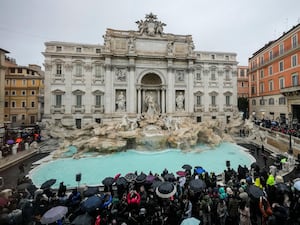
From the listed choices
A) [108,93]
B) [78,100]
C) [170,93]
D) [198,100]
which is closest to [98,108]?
[108,93]

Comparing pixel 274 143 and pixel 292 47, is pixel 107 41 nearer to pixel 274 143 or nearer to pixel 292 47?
pixel 274 143

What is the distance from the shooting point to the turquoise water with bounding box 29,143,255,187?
842 cm

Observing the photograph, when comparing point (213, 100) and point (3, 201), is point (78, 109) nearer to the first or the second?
point (3, 201)

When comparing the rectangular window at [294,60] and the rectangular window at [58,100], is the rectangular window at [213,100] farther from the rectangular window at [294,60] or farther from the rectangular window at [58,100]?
the rectangular window at [58,100]

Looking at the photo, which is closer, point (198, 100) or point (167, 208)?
point (167, 208)

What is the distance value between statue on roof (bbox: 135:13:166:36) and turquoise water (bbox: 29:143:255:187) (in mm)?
16753

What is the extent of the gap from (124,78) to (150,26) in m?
8.37

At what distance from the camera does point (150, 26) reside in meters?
20.3

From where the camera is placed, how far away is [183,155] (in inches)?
473

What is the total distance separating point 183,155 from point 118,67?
1478 cm

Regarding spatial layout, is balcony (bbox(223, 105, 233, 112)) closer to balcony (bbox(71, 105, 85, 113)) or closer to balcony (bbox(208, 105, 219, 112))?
balcony (bbox(208, 105, 219, 112))

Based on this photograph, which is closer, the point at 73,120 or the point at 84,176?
the point at 84,176

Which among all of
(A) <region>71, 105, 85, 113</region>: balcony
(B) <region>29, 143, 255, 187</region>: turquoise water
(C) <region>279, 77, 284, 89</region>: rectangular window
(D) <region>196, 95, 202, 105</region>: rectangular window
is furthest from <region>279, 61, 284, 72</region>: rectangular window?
(A) <region>71, 105, 85, 113</region>: balcony

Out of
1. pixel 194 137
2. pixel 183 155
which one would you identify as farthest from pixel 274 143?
pixel 183 155
